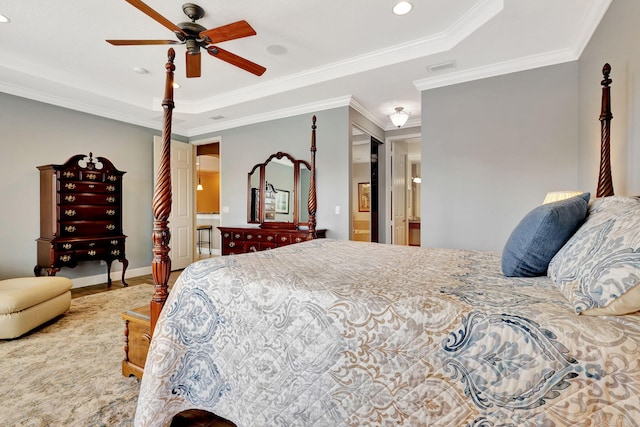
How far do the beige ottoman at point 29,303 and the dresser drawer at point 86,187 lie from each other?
133cm

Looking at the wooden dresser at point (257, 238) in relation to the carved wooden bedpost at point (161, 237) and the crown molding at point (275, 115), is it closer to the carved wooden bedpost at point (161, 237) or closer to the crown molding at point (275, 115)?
the crown molding at point (275, 115)

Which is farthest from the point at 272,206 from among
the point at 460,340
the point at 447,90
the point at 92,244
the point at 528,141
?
the point at 460,340

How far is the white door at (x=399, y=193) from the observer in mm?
5461

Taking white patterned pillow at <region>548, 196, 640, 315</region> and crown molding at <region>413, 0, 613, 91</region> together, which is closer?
white patterned pillow at <region>548, 196, 640, 315</region>

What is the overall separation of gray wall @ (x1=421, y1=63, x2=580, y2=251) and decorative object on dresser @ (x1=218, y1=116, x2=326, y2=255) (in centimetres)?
169

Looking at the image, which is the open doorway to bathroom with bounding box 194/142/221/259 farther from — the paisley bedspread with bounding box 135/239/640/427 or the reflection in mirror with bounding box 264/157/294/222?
the paisley bedspread with bounding box 135/239/640/427

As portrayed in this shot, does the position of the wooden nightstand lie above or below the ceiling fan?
below

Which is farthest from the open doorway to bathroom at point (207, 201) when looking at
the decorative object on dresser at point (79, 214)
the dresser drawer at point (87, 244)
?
the decorative object on dresser at point (79, 214)

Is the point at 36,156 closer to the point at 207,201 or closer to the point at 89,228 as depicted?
the point at 89,228

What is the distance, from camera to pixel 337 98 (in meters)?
4.07

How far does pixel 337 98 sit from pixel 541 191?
8.63 feet

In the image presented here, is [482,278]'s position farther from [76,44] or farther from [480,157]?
[76,44]

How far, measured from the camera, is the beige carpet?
1632mm

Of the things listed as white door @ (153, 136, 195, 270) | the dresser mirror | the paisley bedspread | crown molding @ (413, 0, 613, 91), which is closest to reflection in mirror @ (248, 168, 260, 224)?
the dresser mirror
